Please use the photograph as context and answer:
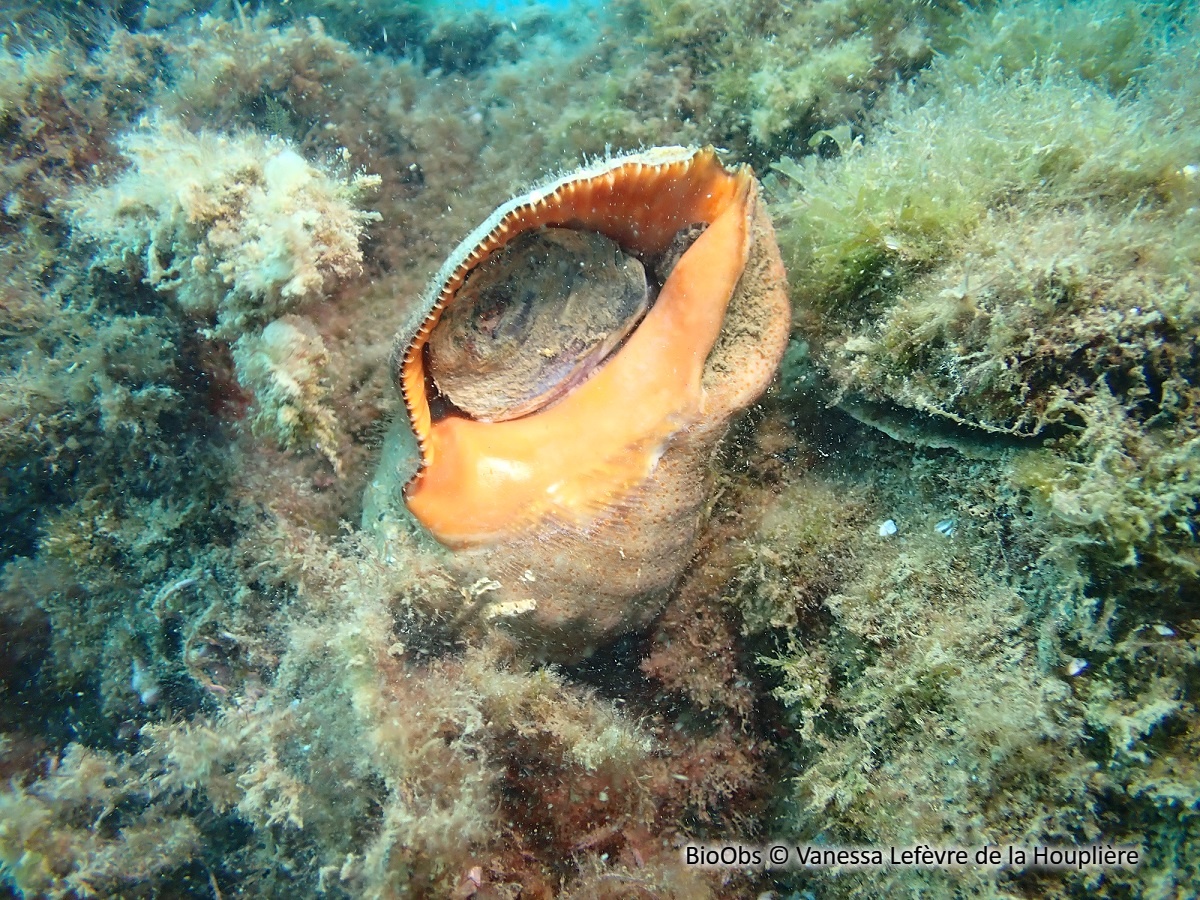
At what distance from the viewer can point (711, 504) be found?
8.52 ft

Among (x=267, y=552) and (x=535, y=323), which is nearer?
(x=535, y=323)

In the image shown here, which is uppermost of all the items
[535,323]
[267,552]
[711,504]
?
[535,323]

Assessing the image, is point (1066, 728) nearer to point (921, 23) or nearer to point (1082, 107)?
point (1082, 107)

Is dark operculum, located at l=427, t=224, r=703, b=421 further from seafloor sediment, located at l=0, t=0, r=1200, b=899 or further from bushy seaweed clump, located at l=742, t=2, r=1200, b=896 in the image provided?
bushy seaweed clump, located at l=742, t=2, r=1200, b=896

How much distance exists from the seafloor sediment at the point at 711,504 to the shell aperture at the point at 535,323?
649mm

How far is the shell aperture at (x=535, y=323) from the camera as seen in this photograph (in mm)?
2500

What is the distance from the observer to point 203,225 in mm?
2549

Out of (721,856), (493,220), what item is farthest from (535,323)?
(721,856)

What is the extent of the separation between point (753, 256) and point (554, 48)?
11.2 ft

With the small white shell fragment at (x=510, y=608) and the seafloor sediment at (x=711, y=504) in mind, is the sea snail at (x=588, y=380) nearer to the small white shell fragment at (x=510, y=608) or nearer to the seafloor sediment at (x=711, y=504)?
the small white shell fragment at (x=510, y=608)

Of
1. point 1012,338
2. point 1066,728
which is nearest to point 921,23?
point 1012,338

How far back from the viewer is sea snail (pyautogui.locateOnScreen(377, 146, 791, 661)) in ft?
7.42

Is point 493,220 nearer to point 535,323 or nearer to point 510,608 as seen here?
point 535,323

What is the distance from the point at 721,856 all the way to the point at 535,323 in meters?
2.29
